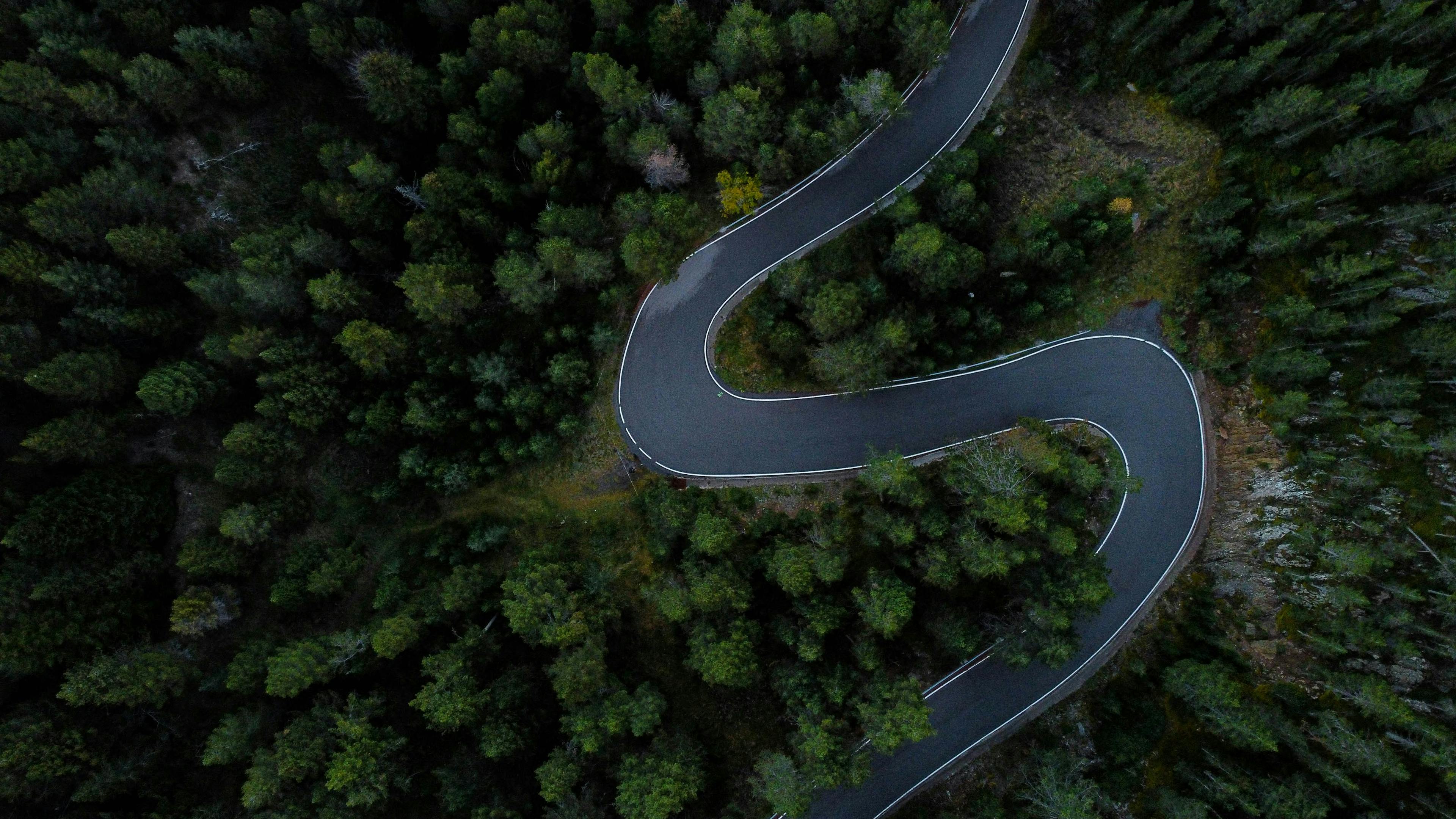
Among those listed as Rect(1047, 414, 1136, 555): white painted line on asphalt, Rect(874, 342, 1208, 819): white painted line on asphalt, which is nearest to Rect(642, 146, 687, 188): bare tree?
Rect(1047, 414, 1136, 555): white painted line on asphalt

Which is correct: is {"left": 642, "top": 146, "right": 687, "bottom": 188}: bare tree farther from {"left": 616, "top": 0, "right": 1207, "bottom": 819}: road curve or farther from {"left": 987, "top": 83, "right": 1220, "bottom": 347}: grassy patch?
{"left": 987, "top": 83, "right": 1220, "bottom": 347}: grassy patch

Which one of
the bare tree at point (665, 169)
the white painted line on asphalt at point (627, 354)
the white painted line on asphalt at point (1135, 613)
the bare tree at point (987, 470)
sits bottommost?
the white painted line on asphalt at point (1135, 613)

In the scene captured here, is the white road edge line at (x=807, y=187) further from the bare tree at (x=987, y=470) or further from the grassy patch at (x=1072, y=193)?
the bare tree at (x=987, y=470)

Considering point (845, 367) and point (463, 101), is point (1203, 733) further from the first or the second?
point (463, 101)

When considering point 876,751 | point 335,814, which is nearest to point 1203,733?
point 876,751

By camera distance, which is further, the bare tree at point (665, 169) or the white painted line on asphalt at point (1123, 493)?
the white painted line on asphalt at point (1123, 493)

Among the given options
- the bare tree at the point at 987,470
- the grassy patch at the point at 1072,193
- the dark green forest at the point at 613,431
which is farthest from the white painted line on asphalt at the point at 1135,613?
the bare tree at the point at 987,470
